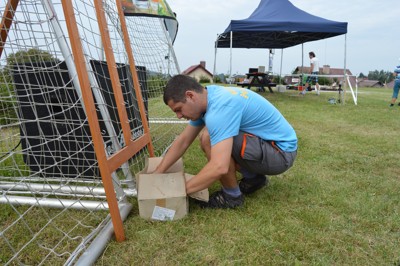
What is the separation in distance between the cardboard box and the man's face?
0.36 meters

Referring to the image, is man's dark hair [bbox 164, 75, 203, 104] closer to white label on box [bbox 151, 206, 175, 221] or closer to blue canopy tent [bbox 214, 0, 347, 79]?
white label on box [bbox 151, 206, 175, 221]

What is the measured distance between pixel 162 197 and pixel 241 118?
2.02ft

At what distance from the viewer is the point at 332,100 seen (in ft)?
25.6

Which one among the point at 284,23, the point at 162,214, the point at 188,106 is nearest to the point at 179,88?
the point at 188,106

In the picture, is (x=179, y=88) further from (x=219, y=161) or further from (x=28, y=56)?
(x=28, y=56)

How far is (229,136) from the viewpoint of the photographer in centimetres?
150

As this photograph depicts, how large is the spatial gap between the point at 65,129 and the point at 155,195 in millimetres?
1065

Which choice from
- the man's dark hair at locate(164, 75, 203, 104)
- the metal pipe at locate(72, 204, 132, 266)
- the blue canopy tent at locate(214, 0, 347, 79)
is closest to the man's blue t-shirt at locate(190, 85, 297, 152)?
the man's dark hair at locate(164, 75, 203, 104)

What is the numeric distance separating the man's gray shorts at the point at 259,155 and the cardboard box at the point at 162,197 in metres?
0.37

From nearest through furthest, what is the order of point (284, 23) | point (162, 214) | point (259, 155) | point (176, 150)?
1. point (162, 214)
2. point (259, 155)
3. point (176, 150)
4. point (284, 23)

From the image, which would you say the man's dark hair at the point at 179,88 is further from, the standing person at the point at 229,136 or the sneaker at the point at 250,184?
the sneaker at the point at 250,184

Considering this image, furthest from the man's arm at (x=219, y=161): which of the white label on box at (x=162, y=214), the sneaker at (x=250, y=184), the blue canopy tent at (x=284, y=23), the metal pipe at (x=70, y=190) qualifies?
the blue canopy tent at (x=284, y=23)

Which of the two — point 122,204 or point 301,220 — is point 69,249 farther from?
point 301,220

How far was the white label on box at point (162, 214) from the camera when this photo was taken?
162 centimetres
